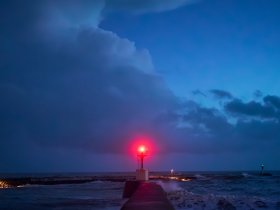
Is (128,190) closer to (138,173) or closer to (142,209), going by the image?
(138,173)

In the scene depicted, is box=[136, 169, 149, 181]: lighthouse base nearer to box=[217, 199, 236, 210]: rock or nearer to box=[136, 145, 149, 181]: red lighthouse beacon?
box=[136, 145, 149, 181]: red lighthouse beacon

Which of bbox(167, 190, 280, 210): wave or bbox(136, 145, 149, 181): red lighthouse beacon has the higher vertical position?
bbox(136, 145, 149, 181): red lighthouse beacon

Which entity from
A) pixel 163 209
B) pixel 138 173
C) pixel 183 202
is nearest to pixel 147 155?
pixel 138 173

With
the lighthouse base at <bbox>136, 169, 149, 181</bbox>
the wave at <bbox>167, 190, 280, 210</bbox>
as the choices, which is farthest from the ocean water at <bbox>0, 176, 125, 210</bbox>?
the wave at <bbox>167, 190, 280, 210</bbox>

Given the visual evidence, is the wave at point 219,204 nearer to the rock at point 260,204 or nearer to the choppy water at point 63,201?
the rock at point 260,204

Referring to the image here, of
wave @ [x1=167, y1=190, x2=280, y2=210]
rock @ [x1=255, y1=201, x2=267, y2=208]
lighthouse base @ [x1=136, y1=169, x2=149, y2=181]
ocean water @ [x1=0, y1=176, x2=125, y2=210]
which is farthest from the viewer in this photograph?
lighthouse base @ [x1=136, y1=169, x2=149, y2=181]

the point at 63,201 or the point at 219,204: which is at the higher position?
the point at 63,201

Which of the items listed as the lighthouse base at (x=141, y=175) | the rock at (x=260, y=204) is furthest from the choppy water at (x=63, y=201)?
the rock at (x=260, y=204)

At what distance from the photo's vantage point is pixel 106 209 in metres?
21.0

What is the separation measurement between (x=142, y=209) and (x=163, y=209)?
2.04ft

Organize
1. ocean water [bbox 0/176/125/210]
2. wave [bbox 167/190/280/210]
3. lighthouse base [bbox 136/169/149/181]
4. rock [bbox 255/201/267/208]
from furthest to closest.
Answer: lighthouse base [bbox 136/169/149/181]
rock [bbox 255/201/267/208]
ocean water [bbox 0/176/125/210]
wave [bbox 167/190/280/210]

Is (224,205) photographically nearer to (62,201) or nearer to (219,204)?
(219,204)

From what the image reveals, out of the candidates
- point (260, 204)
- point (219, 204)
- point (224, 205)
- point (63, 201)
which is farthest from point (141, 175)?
point (260, 204)

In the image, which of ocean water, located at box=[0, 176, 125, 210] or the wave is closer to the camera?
the wave
